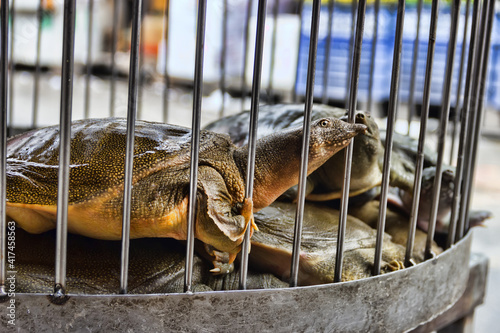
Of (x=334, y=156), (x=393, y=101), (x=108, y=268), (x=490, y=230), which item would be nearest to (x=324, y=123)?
(x=393, y=101)

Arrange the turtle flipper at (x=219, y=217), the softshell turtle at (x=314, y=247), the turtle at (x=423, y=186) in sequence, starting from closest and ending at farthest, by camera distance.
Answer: the turtle flipper at (x=219, y=217), the softshell turtle at (x=314, y=247), the turtle at (x=423, y=186)

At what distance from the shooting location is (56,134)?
1128 mm

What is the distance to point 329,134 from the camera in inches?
42.2

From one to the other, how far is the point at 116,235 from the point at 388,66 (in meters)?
5.50

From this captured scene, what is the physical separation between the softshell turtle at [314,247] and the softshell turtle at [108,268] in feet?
0.19

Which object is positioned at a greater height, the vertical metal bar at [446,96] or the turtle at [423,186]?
the vertical metal bar at [446,96]

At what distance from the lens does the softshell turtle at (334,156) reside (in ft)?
4.37

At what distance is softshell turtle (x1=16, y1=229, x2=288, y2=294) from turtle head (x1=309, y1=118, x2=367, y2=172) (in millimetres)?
313

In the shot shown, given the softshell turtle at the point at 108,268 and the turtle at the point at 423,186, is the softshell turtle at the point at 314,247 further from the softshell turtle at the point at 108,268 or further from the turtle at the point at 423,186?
the turtle at the point at 423,186

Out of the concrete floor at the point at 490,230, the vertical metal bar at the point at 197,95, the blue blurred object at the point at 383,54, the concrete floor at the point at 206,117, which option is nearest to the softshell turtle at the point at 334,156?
the vertical metal bar at the point at 197,95

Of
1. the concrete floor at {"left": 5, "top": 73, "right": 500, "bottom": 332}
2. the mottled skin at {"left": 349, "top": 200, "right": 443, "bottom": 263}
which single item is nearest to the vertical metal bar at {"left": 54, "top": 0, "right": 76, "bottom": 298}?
the mottled skin at {"left": 349, "top": 200, "right": 443, "bottom": 263}

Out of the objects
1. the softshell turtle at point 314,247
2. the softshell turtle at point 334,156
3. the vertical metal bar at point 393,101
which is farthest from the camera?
the softshell turtle at point 334,156

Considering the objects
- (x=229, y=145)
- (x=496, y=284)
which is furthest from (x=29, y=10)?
(x=229, y=145)

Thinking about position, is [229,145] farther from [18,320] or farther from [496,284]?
[496,284]
